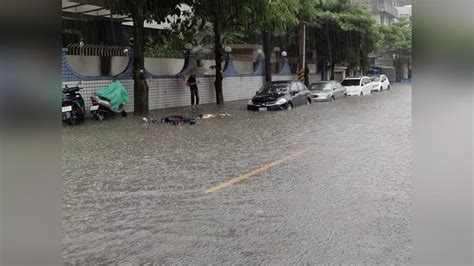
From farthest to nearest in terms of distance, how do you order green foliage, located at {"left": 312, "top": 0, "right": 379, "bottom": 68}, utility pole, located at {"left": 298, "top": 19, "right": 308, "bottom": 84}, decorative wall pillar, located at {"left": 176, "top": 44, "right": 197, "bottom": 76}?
green foliage, located at {"left": 312, "top": 0, "right": 379, "bottom": 68} < utility pole, located at {"left": 298, "top": 19, "right": 308, "bottom": 84} < decorative wall pillar, located at {"left": 176, "top": 44, "right": 197, "bottom": 76}

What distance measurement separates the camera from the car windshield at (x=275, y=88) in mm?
19312

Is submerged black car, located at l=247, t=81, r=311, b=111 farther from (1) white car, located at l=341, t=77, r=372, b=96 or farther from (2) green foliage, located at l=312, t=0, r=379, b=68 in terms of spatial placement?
(1) white car, located at l=341, t=77, r=372, b=96

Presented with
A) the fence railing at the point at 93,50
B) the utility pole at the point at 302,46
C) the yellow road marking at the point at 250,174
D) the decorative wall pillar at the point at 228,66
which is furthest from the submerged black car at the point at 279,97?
the yellow road marking at the point at 250,174

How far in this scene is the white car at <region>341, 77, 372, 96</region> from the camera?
28.5m

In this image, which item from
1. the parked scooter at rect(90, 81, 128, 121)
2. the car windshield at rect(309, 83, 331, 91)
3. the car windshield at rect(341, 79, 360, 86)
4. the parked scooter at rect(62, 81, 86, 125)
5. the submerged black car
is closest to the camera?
the parked scooter at rect(62, 81, 86, 125)

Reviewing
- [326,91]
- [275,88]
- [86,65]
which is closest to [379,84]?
[326,91]

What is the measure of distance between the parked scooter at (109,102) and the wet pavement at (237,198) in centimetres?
249

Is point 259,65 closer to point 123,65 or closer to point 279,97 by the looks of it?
point 279,97

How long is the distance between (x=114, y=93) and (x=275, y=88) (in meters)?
7.02

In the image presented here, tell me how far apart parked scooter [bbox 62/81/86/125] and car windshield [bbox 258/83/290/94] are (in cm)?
793

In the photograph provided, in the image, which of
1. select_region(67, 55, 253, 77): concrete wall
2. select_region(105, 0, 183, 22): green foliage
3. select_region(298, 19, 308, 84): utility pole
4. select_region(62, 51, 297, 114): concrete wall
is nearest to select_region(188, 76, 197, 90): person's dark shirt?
select_region(62, 51, 297, 114): concrete wall
